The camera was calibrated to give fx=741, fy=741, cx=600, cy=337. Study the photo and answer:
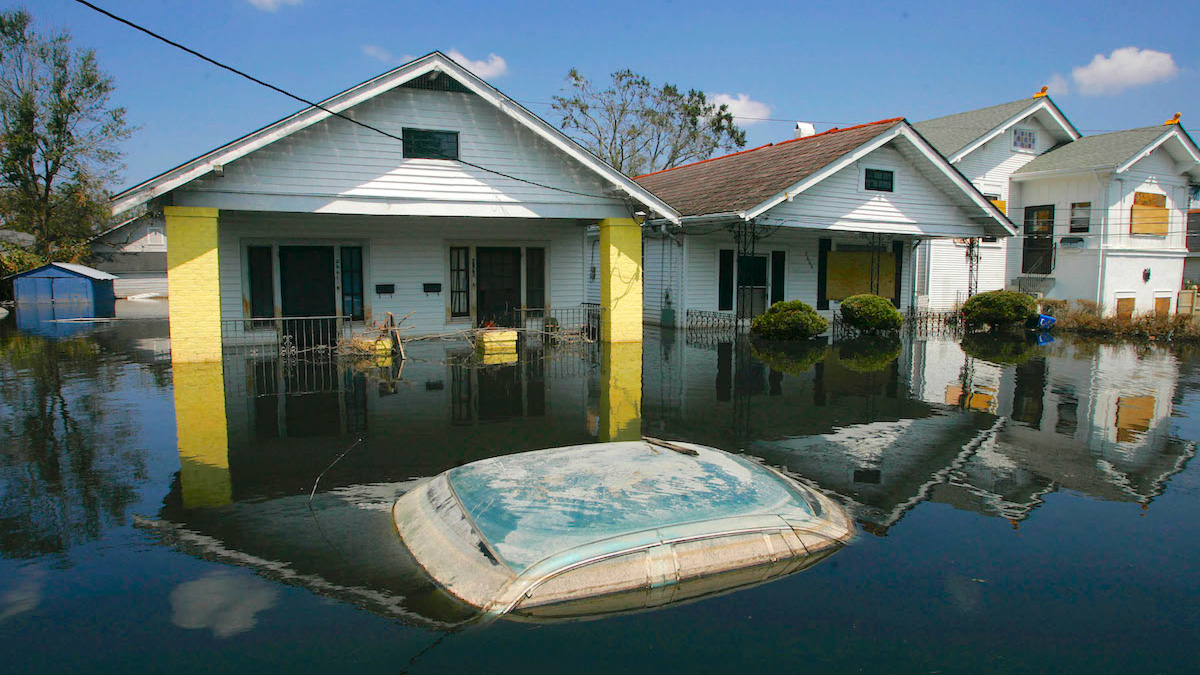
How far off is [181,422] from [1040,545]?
9.57 metres

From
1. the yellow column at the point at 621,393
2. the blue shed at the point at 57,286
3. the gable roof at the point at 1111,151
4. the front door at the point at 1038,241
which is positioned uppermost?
the gable roof at the point at 1111,151

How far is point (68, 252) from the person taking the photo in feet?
140

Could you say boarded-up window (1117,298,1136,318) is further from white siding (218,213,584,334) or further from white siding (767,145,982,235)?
white siding (218,213,584,334)

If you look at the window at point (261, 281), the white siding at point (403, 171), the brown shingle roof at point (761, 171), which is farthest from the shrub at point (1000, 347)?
the window at point (261, 281)

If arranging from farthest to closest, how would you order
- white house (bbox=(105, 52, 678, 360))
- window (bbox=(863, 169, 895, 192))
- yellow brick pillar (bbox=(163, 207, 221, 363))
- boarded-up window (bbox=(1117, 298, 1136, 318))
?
1. boarded-up window (bbox=(1117, 298, 1136, 318))
2. window (bbox=(863, 169, 895, 192))
3. white house (bbox=(105, 52, 678, 360))
4. yellow brick pillar (bbox=(163, 207, 221, 363))

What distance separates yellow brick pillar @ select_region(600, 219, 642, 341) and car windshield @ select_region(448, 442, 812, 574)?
1107 centimetres

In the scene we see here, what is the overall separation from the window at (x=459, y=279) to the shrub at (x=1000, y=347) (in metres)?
12.2

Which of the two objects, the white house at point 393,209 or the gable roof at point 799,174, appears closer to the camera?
the white house at point 393,209

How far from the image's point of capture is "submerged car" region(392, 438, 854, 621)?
14.6ft

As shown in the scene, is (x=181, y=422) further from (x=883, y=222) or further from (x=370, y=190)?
(x=883, y=222)

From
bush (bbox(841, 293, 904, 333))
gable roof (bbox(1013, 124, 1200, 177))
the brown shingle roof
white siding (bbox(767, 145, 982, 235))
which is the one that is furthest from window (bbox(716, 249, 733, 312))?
gable roof (bbox(1013, 124, 1200, 177))

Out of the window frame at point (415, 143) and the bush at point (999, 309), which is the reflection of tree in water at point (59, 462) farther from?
the bush at point (999, 309)

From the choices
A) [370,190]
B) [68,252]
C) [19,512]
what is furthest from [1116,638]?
[68,252]

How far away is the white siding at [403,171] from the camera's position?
14.0 metres
